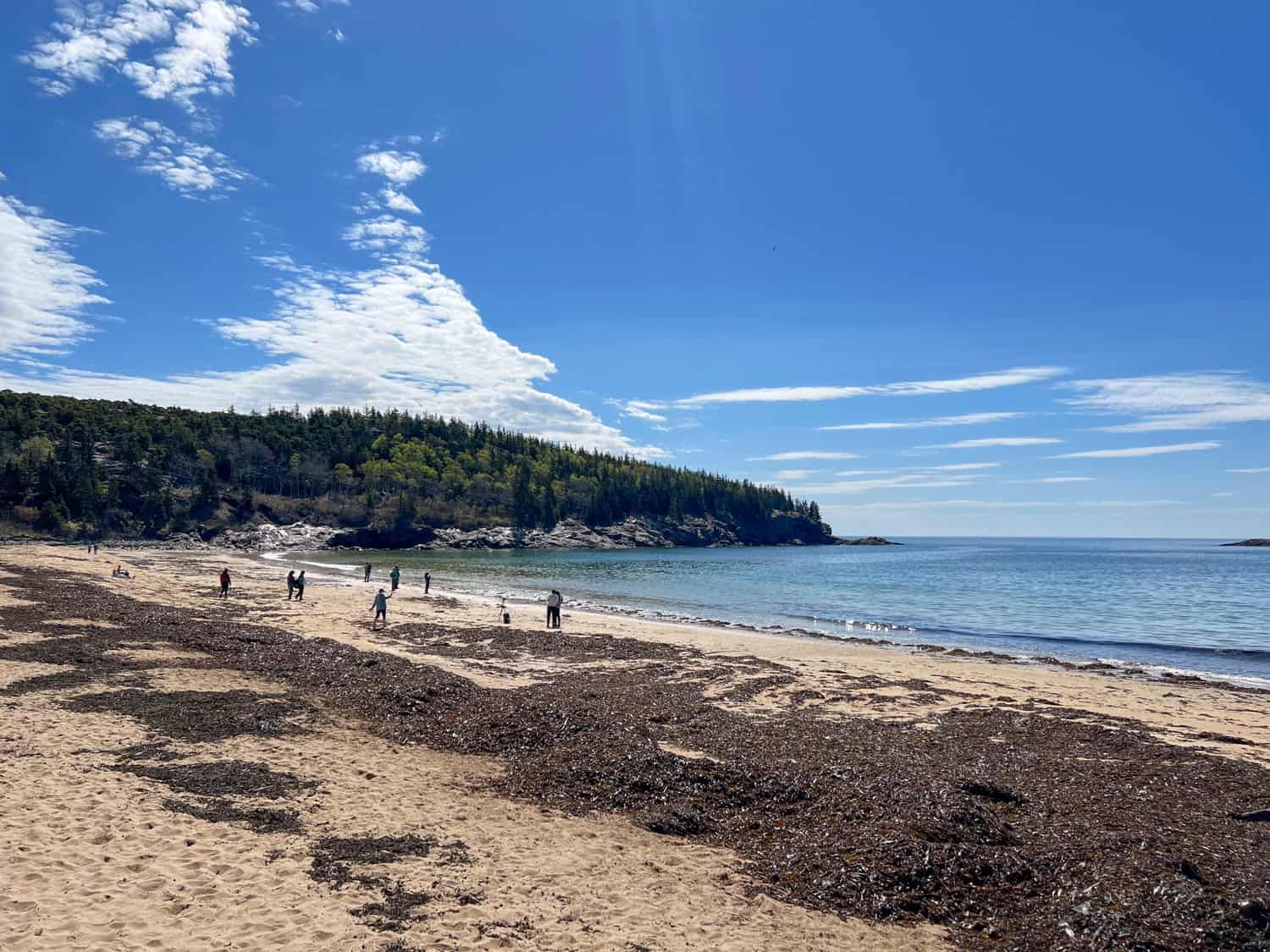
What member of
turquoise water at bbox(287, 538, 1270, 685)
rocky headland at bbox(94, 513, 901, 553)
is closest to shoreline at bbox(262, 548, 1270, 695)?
turquoise water at bbox(287, 538, 1270, 685)

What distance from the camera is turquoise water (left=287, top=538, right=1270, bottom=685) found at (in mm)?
34594

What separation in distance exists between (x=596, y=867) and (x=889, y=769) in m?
6.07

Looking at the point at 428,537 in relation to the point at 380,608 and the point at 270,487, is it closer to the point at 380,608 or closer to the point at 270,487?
the point at 270,487

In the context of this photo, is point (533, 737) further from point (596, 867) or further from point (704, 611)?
point (704, 611)

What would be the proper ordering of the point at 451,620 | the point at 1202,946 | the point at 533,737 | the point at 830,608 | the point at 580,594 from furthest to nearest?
the point at 580,594 < the point at 830,608 < the point at 451,620 < the point at 533,737 < the point at 1202,946

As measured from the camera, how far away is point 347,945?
6.65 metres

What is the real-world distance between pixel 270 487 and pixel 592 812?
162 meters

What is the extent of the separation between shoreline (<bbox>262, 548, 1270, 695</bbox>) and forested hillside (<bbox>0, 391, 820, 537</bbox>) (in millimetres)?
97048

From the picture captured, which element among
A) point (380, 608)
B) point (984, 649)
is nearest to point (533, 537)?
point (380, 608)

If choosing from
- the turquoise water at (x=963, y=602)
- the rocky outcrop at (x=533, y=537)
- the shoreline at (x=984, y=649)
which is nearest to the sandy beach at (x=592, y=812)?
the shoreline at (x=984, y=649)

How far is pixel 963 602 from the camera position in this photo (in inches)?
2180

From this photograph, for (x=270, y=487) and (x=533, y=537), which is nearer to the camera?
(x=270, y=487)

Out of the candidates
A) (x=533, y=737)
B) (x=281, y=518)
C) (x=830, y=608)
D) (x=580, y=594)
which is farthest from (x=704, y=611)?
(x=281, y=518)

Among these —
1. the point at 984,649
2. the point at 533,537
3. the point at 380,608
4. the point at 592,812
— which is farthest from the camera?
the point at 533,537
